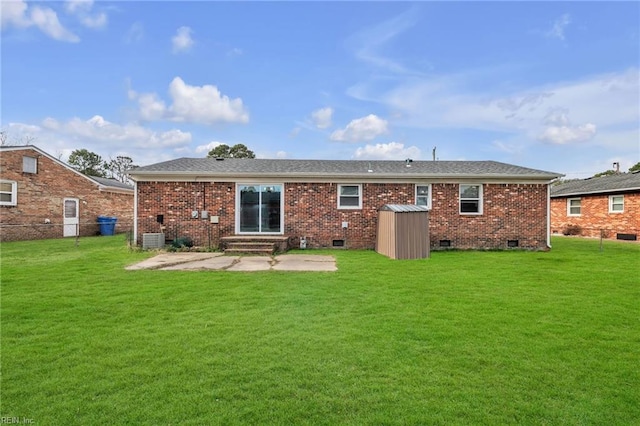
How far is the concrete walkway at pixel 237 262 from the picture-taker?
28.0 ft

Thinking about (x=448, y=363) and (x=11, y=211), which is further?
(x=11, y=211)

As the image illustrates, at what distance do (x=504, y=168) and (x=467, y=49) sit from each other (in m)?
5.84

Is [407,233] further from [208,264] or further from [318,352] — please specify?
[318,352]

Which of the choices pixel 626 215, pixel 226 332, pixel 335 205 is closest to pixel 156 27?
pixel 335 205

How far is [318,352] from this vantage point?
3568mm

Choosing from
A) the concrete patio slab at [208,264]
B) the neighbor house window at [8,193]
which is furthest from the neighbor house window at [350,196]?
the neighbor house window at [8,193]

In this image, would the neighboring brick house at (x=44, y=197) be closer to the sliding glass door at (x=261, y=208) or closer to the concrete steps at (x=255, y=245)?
the concrete steps at (x=255, y=245)

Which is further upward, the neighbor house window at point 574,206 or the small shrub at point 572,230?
the neighbor house window at point 574,206

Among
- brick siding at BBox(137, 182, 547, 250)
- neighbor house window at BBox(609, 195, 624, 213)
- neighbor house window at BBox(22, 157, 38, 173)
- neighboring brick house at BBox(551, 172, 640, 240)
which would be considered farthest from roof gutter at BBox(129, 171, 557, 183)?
neighbor house window at BBox(22, 157, 38, 173)

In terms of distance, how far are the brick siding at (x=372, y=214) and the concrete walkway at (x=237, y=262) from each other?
206 centimetres

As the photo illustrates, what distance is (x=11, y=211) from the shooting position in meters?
15.7

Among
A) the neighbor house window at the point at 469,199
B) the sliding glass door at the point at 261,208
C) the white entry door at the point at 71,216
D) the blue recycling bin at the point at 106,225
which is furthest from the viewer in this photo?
the blue recycling bin at the point at 106,225

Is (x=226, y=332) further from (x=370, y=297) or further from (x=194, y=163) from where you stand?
(x=194, y=163)

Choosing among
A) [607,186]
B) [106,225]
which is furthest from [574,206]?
[106,225]
